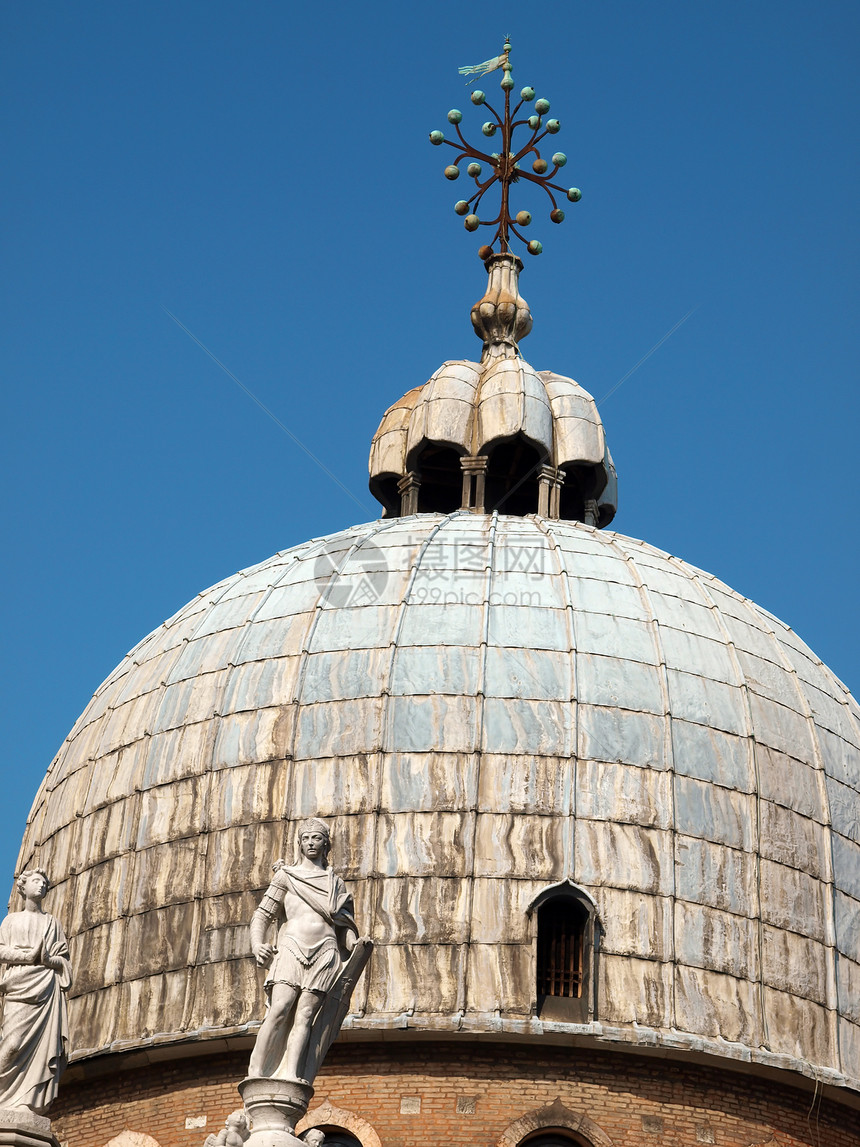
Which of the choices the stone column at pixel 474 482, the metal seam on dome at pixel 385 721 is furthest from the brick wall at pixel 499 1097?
the stone column at pixel 474 482

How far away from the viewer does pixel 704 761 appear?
36.8 metres

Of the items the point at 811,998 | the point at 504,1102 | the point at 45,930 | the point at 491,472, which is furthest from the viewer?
the point at 491,472

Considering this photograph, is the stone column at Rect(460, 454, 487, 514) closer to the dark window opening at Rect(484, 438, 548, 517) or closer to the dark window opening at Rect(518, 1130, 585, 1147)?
the dark window opening at Rect(484, 438, 548, 517)

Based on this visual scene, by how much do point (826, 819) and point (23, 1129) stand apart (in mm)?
17316

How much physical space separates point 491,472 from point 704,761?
9701 mm

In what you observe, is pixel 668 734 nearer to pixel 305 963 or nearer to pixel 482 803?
pixel 482 803

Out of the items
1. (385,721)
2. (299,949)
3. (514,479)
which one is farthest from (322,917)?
(514,479)

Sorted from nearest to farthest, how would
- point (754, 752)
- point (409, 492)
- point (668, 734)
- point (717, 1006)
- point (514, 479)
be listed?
point (717, 1006) < point (668, 734) < point (754, 752) < point (409, 492) < point (514, 479)

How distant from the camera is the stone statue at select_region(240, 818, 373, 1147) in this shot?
2317cm

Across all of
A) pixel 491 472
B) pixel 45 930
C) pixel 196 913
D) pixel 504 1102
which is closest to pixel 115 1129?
pixel 196 913

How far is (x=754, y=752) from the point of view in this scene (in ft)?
122

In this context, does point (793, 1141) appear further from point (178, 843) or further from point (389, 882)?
point (178, 843)

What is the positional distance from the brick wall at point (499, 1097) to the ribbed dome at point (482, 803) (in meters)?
0.49

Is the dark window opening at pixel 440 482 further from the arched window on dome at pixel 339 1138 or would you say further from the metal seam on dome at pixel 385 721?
the arched window on dome at pixel 339 1138
